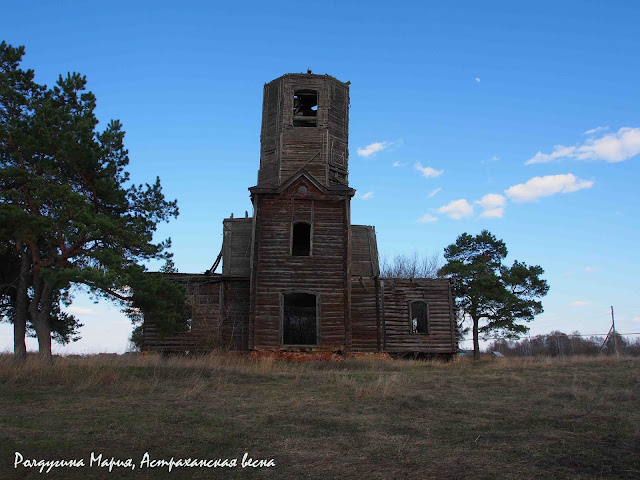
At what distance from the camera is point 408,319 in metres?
24.2

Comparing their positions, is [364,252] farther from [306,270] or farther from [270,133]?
[270,133]

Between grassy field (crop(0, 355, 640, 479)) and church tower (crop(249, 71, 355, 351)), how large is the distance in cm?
→ 798

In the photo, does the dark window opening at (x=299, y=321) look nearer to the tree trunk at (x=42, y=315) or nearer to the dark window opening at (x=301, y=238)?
the dark window opening at (x=301, y=238)

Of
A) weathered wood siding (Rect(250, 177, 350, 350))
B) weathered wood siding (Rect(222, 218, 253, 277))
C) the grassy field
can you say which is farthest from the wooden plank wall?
the grassy field

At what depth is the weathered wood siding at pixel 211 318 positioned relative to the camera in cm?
2250

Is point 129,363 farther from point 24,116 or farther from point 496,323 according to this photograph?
point 496,323

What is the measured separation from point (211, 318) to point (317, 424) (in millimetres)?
15814

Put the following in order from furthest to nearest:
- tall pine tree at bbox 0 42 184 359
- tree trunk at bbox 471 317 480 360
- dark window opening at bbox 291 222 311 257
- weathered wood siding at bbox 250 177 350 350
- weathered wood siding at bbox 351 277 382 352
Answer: tree trunk at bbox 471 317 480 360 → dark window opening at bbox 291 222 311 257 → weathered wood siding at bbox 351 277 382 352 → weathered wood siding at bbox 250 177 350 350 → tall pine tree at bbox 0 42 184 359

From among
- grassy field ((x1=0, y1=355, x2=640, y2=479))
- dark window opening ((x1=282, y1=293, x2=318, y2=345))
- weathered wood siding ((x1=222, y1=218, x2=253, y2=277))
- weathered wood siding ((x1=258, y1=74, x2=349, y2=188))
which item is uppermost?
weathered wood siding ((x1=258, y1=74, x2=349, y2=188))

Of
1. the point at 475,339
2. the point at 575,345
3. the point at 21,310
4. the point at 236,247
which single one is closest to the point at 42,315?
the point at 21,310

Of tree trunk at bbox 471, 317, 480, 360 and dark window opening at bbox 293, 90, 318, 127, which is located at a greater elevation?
dark window opening at bbox 293, 90, 318, 127

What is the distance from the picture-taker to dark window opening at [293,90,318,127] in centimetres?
2464

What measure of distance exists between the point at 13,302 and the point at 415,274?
106 ft

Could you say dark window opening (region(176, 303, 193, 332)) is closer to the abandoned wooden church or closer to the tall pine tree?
the abandoned wooden church
